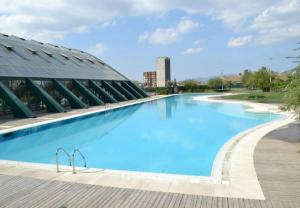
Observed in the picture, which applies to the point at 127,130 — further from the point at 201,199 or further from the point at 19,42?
the point at 19,42

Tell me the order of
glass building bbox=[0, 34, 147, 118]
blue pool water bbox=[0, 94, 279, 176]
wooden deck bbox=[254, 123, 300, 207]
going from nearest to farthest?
wooden deck bbox=[254, 123, 300, 207] → blue pool water bbox=[0, 94, 279, 176] → glass building bbox=[0, 34, 147, 118]

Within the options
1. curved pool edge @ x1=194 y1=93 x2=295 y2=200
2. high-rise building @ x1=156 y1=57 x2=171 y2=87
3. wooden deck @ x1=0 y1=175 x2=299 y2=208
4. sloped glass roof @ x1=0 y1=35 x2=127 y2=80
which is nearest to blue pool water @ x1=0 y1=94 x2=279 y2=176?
curved pool edge @ x1=194 y1=93 x2=295 y2=200

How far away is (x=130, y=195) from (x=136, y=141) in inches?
375

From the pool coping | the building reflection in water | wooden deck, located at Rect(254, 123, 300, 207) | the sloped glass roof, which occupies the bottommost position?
the building reflection in water

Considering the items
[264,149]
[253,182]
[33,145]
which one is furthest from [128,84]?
[253,182]

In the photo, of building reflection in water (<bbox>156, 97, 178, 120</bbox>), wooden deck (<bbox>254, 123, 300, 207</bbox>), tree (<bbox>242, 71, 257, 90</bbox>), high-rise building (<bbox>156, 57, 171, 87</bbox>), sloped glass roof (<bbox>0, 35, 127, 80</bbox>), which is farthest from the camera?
high-rise building (<bbox>156, 57, 171, 87</bbox>)

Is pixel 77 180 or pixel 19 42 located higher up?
pixel 19 42

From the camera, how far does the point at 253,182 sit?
25.2 ft

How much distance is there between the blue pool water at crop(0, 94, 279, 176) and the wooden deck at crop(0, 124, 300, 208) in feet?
9.97

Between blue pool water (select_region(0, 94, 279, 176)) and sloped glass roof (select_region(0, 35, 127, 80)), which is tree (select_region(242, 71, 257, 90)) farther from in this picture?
blue pool water (select_region(0, 94, 279, 176))

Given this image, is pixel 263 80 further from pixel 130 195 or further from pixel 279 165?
pixel 130 195

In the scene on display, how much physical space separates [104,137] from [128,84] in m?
33.4

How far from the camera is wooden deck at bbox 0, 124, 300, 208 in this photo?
6.49m

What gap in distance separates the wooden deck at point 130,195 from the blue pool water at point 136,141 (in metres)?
3.04
